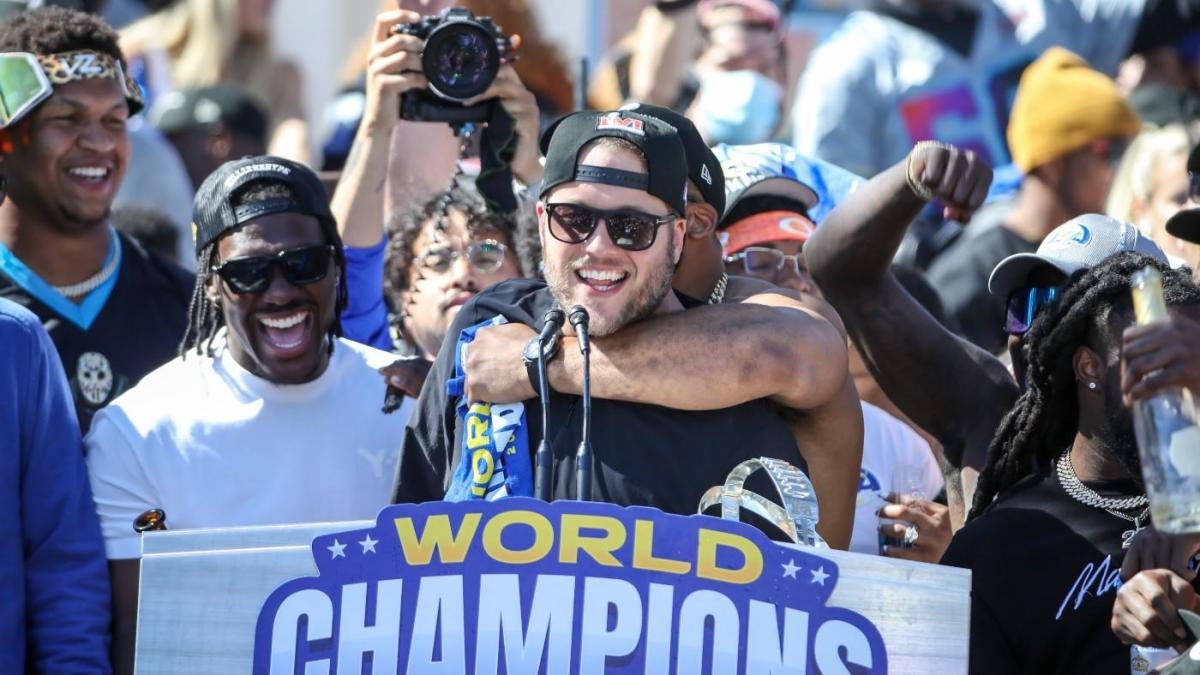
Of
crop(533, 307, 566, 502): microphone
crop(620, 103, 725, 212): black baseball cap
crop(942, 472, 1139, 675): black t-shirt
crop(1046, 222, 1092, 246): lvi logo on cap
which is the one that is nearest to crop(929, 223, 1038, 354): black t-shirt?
crop(1046, 222, 1092, 246): lvi logo on cap

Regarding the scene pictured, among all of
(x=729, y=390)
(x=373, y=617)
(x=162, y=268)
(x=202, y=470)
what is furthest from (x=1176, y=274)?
(x=162, y=268)

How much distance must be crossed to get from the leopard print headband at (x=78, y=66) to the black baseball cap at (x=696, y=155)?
1.93 m

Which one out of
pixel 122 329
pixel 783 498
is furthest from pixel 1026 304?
pixel 122 329

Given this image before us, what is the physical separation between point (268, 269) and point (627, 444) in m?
1.16

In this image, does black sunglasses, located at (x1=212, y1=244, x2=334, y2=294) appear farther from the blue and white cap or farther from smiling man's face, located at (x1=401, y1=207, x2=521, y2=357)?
the blue and white cap

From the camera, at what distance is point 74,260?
545 centimetres

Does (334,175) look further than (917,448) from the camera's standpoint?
Yes

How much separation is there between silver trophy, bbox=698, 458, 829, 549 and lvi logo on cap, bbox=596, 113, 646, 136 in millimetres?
680

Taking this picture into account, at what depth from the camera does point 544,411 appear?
3.63m

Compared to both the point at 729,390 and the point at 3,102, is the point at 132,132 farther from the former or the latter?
the point at 729,390

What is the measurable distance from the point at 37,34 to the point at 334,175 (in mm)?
1024

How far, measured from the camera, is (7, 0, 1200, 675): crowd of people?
3943mm

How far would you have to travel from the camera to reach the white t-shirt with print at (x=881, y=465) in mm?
4941
